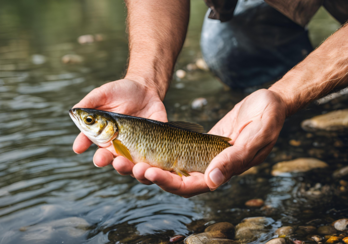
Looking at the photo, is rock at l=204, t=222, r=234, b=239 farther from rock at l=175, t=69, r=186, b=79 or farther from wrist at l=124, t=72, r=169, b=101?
rock at l=175, t=69, r=186, b=79

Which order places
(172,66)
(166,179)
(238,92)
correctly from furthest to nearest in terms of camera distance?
(238,92) < (172,66) < (166,179)

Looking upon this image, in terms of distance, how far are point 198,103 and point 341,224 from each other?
3.14m

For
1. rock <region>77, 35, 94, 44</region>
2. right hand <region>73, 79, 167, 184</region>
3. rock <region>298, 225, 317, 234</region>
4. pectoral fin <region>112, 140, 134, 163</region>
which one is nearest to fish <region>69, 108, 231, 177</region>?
pectoral fin <region>112, 140, 134, 163</region>

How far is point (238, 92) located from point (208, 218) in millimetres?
3328

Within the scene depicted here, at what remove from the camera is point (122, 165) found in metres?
2.16

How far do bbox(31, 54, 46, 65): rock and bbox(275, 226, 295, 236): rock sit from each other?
731cm

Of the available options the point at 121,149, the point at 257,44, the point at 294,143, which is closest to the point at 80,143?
the point at 121,149

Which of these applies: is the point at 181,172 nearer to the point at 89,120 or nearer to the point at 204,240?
the point at 204,240

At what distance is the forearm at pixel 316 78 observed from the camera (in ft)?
8.45

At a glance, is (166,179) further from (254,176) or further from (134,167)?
(254,176)

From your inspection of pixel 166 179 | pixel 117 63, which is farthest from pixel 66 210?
pixel 117 63

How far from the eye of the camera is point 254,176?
3.50m

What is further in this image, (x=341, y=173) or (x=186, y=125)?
(x=341, y=173)

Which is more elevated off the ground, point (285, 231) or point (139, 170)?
point (139, 170)
